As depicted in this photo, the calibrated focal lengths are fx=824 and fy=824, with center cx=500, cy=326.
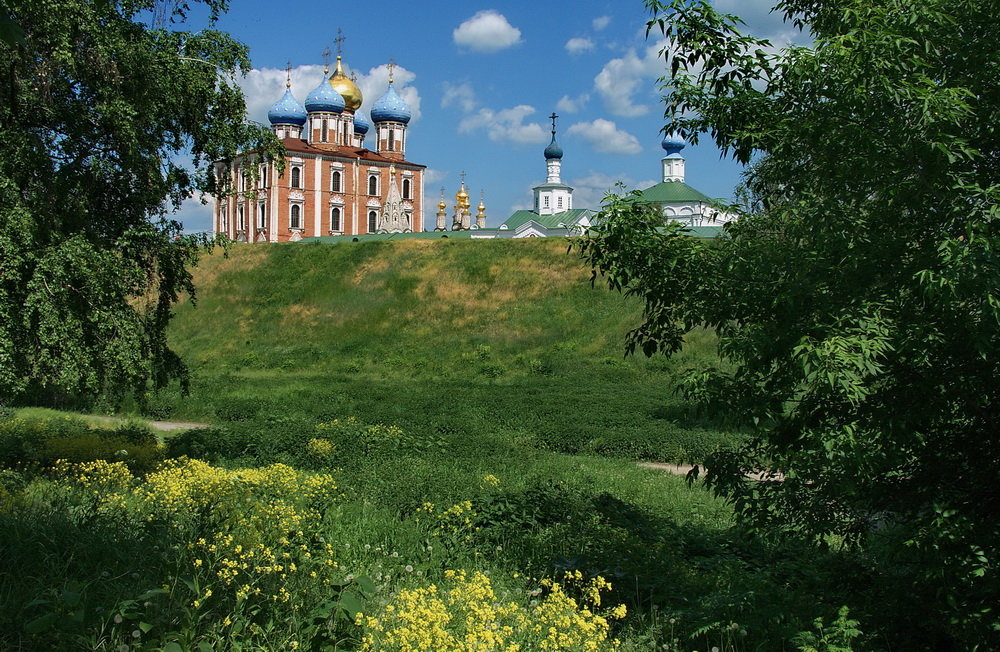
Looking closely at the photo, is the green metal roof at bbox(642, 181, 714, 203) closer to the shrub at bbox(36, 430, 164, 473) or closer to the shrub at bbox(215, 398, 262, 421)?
the shrub at bbox(215, 398, 262, 421)

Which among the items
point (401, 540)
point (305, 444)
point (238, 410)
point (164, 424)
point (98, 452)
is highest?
point (401, 540)

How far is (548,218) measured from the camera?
61.4 m

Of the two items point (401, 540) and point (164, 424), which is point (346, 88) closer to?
point (164, 424)

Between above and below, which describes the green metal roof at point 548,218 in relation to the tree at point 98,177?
above

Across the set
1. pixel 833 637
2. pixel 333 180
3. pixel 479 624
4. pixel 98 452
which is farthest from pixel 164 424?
pixel 333 180

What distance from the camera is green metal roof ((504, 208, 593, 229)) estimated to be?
5806 centimetres

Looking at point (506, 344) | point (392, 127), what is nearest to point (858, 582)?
point (506, 344)

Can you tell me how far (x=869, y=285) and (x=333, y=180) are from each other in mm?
58407

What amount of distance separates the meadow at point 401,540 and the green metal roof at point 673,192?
39.3 m

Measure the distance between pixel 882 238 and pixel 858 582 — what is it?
2319 millimetres

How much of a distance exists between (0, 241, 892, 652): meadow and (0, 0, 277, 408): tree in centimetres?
148

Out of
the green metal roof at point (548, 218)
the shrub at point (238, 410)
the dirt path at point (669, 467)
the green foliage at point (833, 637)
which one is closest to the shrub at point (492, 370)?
the shrub at point (238, 410)

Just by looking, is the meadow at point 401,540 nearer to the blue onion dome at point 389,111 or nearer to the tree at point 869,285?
the tree at point 869,285

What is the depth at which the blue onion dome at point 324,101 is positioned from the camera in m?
59.9
